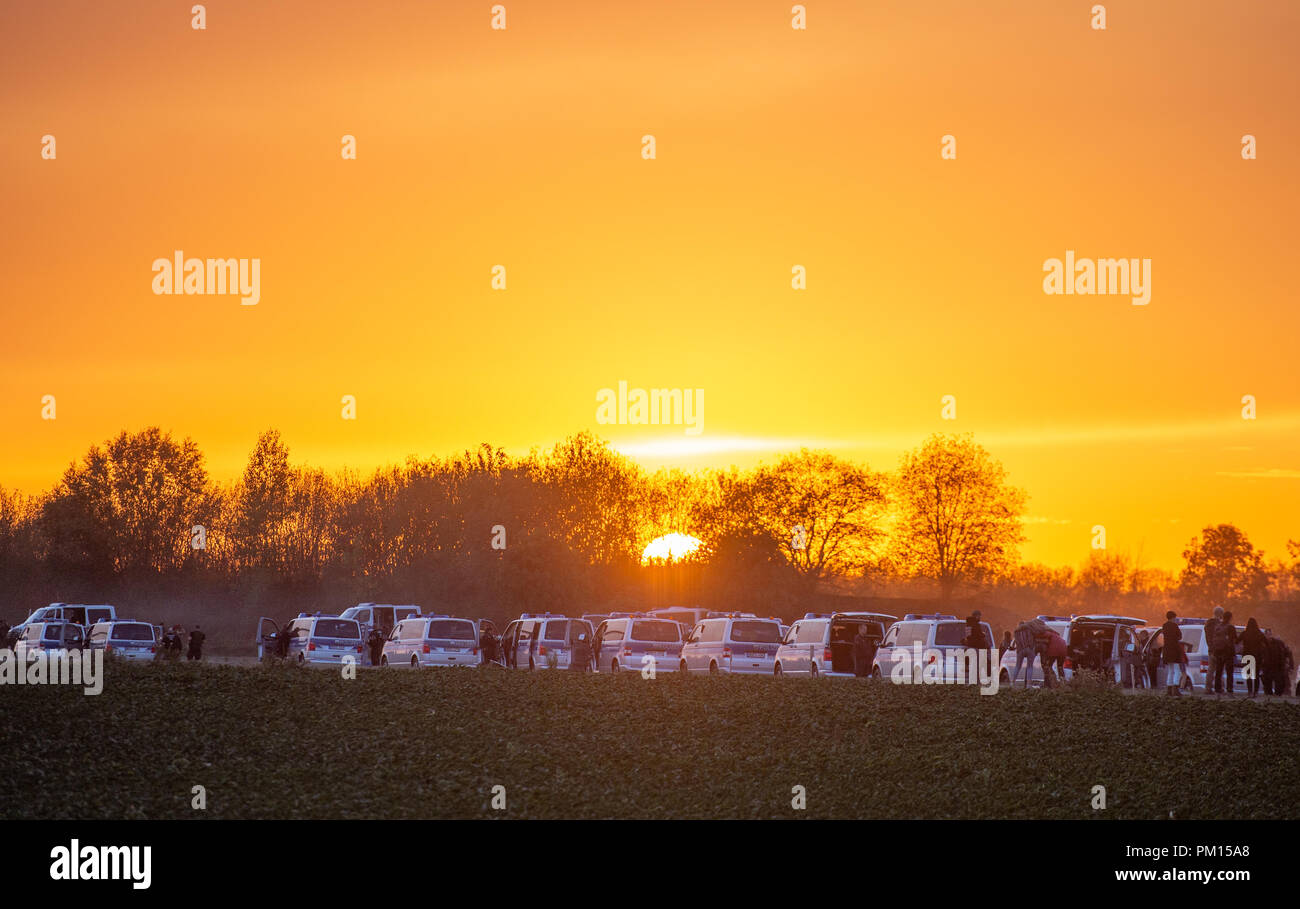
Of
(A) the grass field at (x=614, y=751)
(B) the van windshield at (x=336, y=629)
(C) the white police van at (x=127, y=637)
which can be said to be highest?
(B) the van windshield at (x=336, y=629)

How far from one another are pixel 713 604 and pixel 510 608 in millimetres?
16107

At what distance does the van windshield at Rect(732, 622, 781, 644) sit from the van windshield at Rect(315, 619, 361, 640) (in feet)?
38.3

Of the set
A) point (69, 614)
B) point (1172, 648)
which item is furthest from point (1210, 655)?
point (69, 614)

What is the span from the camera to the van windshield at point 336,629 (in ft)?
126

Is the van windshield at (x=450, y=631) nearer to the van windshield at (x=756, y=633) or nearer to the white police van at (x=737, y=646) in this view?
the white police van at (x=737, y=646)

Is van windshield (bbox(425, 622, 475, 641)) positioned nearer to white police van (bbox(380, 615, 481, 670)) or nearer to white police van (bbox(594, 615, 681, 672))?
white police van (bbox(380, 615, 481, 670))

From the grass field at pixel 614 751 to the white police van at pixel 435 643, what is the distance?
1088 centimetres

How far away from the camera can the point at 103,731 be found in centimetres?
2131

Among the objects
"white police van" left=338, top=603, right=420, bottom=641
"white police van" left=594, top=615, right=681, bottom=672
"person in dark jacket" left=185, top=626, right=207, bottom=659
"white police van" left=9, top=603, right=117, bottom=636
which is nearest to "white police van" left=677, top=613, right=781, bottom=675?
"white police van" left=594, top=615, right=681, bottom=672

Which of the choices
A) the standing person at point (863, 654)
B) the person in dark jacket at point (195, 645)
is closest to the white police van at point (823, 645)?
the standing person at point (863, 654)

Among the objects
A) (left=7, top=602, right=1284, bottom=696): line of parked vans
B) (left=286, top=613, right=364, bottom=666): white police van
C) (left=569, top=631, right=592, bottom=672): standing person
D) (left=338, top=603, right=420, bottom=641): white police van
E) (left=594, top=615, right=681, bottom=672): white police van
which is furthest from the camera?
(left=338, top=603, right=420, bottom=641): white police van

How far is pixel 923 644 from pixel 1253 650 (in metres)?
7.30

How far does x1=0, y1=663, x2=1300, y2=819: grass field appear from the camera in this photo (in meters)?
19.6
